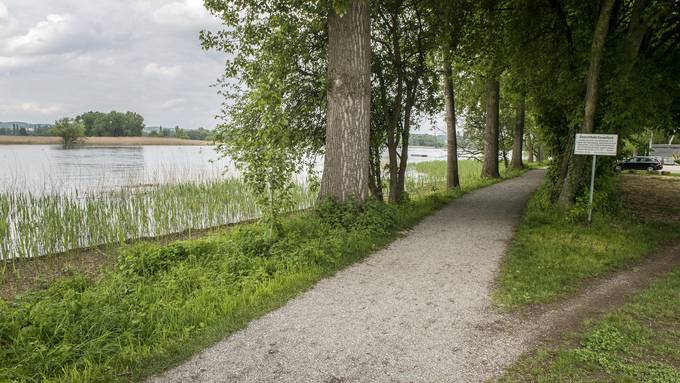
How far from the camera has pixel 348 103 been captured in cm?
845

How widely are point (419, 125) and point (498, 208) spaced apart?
325 centimetres

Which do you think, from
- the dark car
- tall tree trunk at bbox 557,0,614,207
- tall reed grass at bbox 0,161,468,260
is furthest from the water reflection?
the dark car

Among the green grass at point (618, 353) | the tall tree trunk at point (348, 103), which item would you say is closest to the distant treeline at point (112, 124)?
the tall tree trunk at point (348, 103)

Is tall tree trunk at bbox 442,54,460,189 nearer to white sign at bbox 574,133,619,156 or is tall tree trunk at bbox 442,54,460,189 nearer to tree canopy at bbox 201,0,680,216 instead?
tree canopy at bbox 201,0,680,216

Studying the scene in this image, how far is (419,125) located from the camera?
1239cm

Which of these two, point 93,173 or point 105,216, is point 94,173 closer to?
point 93,173

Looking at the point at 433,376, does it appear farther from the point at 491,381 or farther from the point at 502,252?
the point at 502,252

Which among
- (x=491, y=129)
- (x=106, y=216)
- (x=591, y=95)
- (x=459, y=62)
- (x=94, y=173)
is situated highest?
(x=459, y=62)

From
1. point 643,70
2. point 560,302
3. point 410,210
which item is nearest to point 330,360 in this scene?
point 560,302

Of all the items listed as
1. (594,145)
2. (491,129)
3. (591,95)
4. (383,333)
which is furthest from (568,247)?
(491,129)

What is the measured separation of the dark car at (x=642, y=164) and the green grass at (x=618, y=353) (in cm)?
3055

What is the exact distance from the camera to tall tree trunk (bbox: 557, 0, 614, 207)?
8977mm

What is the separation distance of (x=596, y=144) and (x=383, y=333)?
7232 mm

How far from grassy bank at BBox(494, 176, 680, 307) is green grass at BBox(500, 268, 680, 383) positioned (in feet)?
2.87
